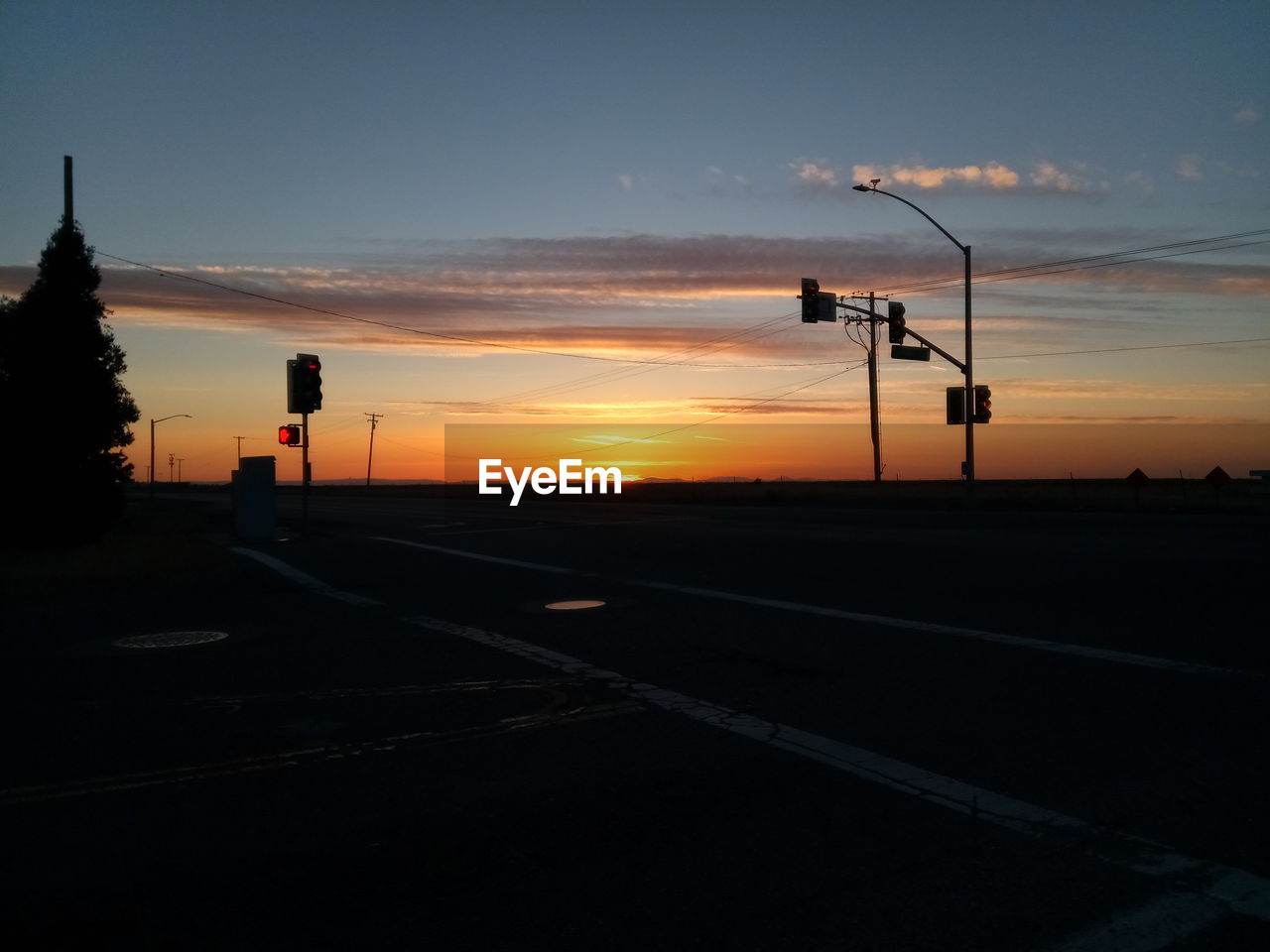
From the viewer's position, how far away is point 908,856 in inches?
205

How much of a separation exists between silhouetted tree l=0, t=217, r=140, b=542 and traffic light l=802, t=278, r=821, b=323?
18012 millimetres

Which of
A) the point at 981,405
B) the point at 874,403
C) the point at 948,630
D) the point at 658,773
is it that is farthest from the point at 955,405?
the point at 658,773

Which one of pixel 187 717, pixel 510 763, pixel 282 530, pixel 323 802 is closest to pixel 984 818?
pixel 510 763

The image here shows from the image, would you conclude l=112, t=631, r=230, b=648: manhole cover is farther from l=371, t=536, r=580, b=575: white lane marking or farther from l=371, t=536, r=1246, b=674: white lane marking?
l=371, t=536, r=580, b=575: white lane marking

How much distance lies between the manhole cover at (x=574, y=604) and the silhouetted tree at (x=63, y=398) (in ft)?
48.5

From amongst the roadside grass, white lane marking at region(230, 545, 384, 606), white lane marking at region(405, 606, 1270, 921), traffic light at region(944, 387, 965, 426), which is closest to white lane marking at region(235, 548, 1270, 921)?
white lane marking at region(405, 606, 1270, 921)

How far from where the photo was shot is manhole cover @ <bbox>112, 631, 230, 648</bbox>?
1181 cm

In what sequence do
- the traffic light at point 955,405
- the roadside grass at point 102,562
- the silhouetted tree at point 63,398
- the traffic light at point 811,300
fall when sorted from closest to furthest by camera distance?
the roadside grass at point 102,562 → the silhouetted tree at point 63,398 → the traffic light at point 811,300 → the traffic light at point 955,405

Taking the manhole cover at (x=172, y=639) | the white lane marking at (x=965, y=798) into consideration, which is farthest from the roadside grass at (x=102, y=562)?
the white lane marking at (x=965, y=798)

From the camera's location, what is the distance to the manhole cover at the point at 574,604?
45.4 ft

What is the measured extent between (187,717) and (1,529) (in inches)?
729

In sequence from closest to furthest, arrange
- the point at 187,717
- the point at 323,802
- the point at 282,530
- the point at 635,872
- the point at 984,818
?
the point at 635,872 < the point at 984,818 < the point at 323,802 < the point at 187,717 < the point at 282,530

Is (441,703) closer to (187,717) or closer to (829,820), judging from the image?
(187,717)

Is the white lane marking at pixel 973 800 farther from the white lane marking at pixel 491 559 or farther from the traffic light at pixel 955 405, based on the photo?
the traffic light at pixel 955 405
